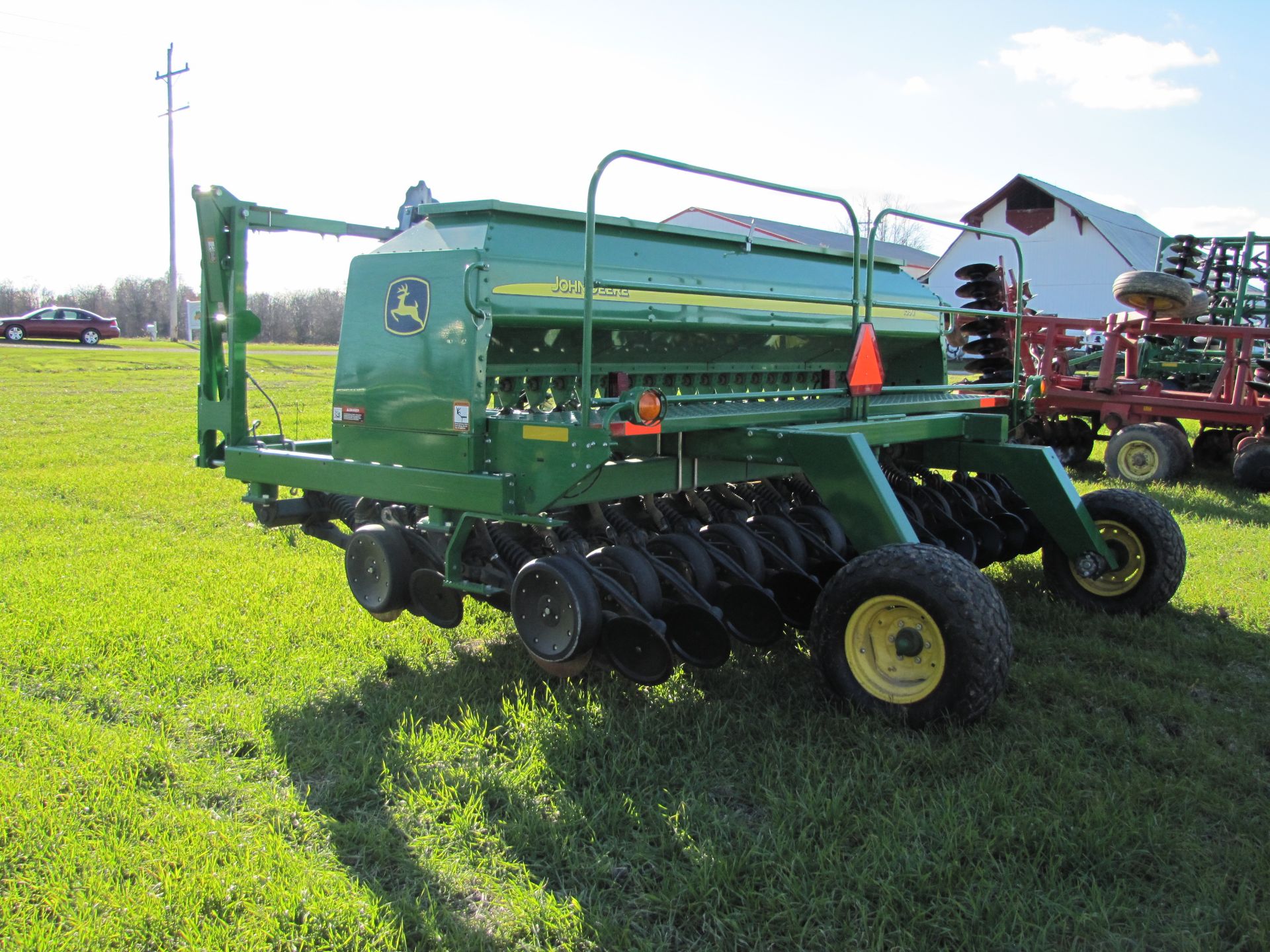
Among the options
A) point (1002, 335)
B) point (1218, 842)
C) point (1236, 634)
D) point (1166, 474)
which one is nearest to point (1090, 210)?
point (1166, 474)

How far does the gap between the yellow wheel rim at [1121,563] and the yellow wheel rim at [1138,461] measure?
5220 mm

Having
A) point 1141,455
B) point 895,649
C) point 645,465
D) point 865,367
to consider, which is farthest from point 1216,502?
point 645,465

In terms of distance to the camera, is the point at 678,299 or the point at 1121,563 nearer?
the point at 678,299

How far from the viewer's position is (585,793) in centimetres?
318

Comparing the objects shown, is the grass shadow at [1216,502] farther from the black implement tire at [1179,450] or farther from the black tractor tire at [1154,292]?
the black tractor tire at [1154,292]

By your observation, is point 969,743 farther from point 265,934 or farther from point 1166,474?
point 1166,474

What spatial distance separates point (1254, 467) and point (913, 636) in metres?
7.42

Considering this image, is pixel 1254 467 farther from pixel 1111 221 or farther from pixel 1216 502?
pixel 1111 221

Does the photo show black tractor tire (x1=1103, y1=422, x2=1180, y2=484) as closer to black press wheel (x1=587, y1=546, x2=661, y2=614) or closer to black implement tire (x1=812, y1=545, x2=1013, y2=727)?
black implement tire (x1=812, y1=545, x2=1013, y2=727)

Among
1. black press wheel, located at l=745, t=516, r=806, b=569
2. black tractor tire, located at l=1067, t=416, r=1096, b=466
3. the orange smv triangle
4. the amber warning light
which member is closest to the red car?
black tractor tire, located at l=1067, t=416, r=1096, b=466

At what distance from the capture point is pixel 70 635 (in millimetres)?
4609

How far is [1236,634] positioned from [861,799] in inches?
109

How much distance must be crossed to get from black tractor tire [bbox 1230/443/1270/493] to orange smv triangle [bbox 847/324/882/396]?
6359 mm

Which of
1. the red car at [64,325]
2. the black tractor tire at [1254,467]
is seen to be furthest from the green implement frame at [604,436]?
the red car at [64,325]
